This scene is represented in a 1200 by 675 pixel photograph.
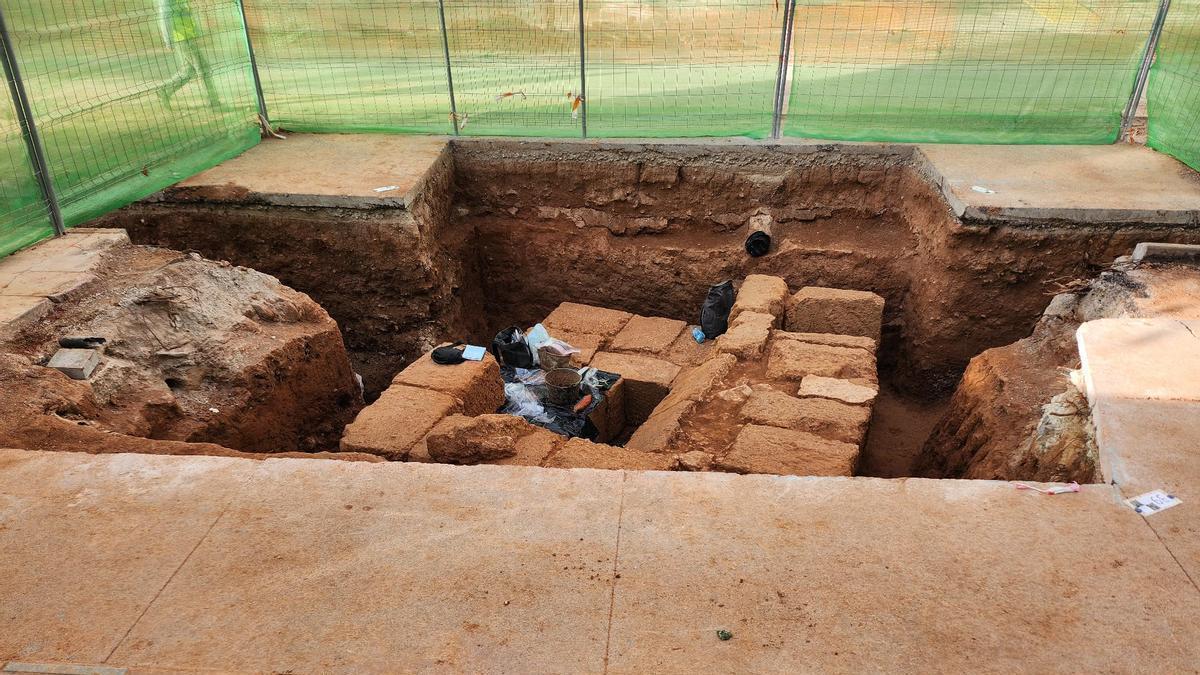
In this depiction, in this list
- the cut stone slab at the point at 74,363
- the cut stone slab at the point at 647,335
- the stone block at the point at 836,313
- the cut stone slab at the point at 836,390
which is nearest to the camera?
the cut stone slab at the point at 74,363

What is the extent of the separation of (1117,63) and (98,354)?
8.07 m

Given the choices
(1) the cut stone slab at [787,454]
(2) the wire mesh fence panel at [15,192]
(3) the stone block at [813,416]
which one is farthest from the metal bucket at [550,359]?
(2) the wire mesh fence panel at [15,192]

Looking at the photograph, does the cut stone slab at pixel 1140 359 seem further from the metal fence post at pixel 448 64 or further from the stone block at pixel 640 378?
the metal fence post at pixel 448 64

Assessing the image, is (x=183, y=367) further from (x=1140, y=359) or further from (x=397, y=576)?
(x=1140, y=359)

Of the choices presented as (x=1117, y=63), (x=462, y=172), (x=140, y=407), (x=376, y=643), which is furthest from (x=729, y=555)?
(x=1117, y=63)

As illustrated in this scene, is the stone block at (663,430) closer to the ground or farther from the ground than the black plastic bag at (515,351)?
farther from the ground

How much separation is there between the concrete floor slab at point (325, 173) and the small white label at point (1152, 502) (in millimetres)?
5096

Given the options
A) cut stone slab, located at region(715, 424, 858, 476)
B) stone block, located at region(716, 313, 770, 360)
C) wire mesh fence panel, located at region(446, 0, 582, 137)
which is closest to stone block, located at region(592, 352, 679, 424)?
stone block, located at region(716, 313, 770, 360)

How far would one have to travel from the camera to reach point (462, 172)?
737 centimetres

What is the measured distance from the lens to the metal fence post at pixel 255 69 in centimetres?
725

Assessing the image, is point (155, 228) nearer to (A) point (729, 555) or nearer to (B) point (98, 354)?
(B) point (98, 354)

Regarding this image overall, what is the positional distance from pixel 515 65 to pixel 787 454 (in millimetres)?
5035

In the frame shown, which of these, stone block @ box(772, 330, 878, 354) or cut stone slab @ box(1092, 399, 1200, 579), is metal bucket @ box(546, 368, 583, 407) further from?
cut stone slab @ box(1092, 399, 1200, 579)

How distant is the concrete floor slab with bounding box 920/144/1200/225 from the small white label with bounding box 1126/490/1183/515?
3.42 m
